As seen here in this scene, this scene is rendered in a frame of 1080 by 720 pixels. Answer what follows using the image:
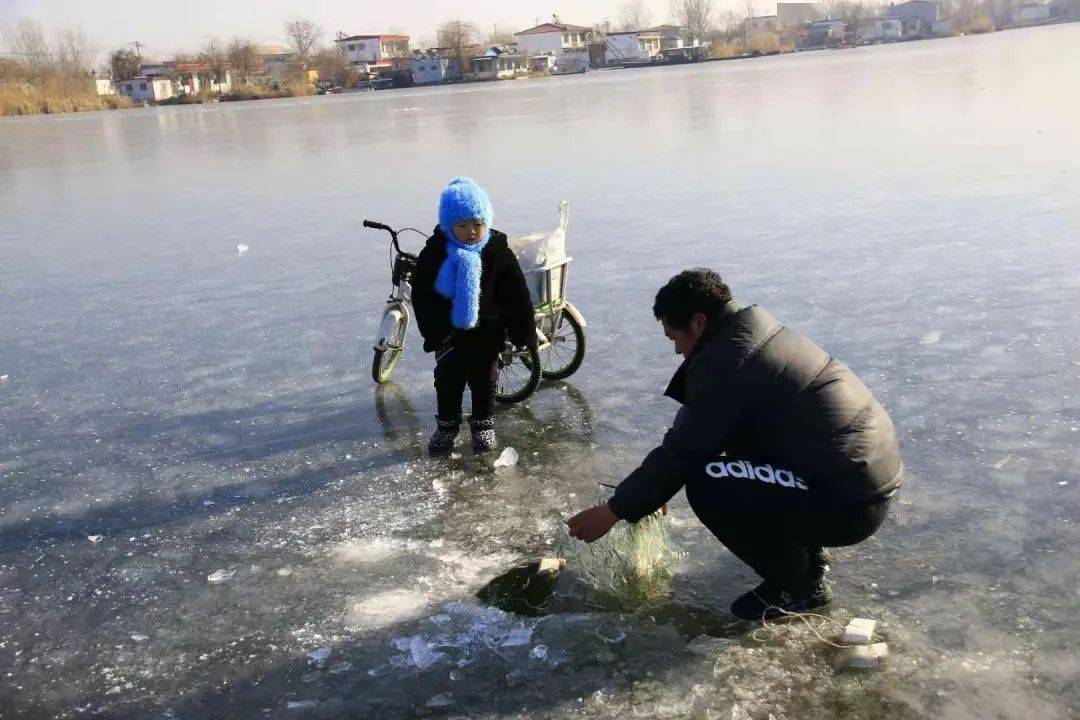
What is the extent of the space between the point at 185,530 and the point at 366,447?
119 cm

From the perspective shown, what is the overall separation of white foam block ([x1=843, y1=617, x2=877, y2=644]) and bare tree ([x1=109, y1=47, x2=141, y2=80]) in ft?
429

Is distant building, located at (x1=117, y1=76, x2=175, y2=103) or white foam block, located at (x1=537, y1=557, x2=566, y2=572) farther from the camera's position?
distant building, located at (x1=117, y1=76, x2=175, y2=103)

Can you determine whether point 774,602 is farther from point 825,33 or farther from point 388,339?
point 825,33

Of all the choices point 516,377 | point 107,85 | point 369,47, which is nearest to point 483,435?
point 516,377

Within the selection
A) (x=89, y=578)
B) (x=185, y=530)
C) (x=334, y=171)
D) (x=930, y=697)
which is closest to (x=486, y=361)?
(x=185, y=530)

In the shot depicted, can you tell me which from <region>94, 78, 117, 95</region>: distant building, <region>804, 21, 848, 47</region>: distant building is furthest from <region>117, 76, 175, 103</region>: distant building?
<region>804, 21, 848, 47</region>: distant building

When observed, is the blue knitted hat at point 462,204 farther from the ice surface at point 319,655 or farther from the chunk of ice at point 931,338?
the chunk of ice at point 931,338

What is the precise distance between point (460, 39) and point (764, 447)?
132m

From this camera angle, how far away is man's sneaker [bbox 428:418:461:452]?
17.7ft

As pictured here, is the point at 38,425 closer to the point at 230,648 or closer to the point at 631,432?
the point at 230,648

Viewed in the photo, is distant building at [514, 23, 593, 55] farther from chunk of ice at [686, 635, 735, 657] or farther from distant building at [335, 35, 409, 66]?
chunk of ice at [686, 635, 735, 657]

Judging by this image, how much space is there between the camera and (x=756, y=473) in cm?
338

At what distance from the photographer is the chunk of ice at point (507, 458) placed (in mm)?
5194

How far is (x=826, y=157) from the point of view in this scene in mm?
16031
